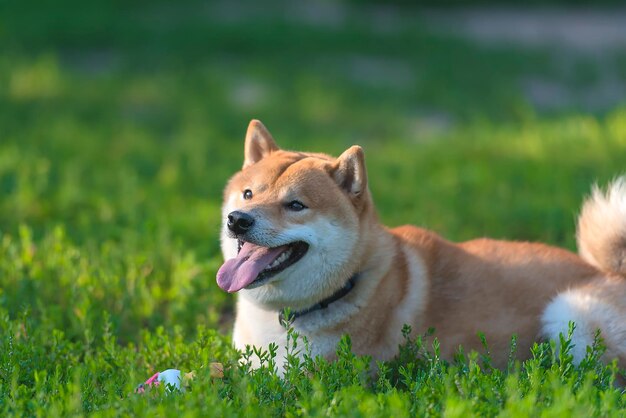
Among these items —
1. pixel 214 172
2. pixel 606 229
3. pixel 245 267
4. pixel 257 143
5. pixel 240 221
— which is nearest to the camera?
pixel 240 221

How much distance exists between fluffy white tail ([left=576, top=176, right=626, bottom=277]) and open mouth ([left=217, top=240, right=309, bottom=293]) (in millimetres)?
1480

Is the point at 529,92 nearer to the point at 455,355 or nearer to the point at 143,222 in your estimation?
the point at 143,222

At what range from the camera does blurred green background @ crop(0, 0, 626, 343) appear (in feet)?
18.4

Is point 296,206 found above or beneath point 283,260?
above

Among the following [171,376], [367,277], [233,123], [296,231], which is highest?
[296,231]

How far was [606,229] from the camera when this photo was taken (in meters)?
4.57

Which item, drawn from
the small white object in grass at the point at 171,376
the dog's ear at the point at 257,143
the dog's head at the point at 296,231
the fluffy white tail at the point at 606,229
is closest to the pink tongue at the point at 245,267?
the dog's head at the point at 296,231

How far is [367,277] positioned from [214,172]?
3.88m

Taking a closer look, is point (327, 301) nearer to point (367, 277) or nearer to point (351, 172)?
point (367, 277)

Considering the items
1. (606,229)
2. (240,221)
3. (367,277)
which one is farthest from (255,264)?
(606,229)

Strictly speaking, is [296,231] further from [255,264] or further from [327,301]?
[327,301]

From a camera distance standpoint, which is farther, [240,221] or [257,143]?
[257,143]

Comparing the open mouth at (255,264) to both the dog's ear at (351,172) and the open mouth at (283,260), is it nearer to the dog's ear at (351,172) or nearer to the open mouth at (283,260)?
the open mouth at (283,260)

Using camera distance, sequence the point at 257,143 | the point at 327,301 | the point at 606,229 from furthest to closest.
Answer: the point at 257,143 < the point at 606,229 < the point at 327,301
